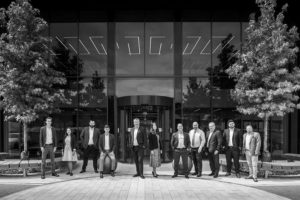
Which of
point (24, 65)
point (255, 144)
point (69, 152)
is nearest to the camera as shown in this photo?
point (255, 144)

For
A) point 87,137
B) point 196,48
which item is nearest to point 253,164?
point 87,137

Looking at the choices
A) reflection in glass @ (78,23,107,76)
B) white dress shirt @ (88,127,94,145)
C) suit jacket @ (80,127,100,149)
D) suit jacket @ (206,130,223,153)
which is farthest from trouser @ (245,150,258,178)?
reflection in glass @ (78,23,107,76)

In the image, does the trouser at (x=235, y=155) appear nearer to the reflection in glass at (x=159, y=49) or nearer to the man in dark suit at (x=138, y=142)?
the man in dark suit at (x=138, y=142)

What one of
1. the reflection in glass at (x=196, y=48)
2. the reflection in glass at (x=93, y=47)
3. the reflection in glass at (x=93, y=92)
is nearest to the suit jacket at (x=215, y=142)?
the reflection in glass at (x=196, y=48)

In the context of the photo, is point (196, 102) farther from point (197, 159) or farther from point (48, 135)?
point (48, 135)

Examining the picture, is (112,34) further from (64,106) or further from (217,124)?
(217,124)

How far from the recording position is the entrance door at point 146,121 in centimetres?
1656

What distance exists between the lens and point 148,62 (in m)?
18.8

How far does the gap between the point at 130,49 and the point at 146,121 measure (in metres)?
4.25

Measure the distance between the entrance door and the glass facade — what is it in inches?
48.4

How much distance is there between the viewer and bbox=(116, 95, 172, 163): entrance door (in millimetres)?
16562

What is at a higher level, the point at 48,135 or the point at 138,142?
the point at 48,135

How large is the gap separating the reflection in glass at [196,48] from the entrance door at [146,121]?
9.15 ft

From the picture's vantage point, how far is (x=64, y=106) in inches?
727
